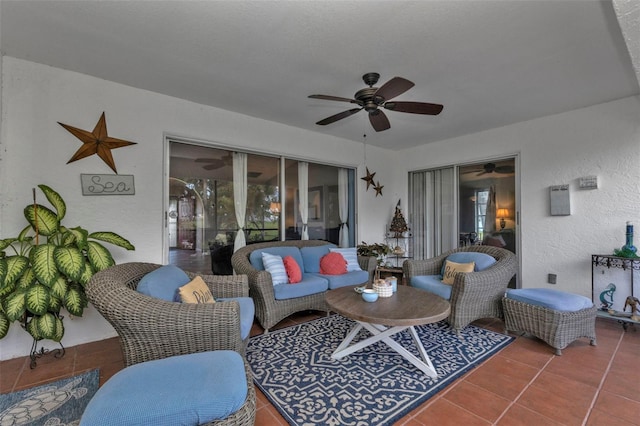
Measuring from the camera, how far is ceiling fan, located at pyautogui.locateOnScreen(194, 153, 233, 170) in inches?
149

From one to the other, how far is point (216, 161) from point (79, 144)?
1.42 m

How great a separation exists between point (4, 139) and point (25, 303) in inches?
59.1

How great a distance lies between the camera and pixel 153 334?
5.55 feet

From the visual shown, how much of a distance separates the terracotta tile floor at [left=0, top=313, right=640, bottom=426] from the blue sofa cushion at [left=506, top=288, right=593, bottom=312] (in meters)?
0.39

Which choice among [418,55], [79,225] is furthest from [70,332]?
[418,55]

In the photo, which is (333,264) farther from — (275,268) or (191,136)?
(191,136)

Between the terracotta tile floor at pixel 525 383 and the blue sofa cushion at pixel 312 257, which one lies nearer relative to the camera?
the terracotta tile floor at pixel 525 383

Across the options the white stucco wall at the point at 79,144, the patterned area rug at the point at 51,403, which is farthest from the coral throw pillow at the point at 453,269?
the patterned area rug at the point at 51,403

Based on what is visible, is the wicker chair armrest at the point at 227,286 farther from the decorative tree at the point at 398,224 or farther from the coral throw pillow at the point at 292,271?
the decorative tree at the point at 398,224

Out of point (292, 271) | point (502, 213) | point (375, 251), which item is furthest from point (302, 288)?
point (502, 213)

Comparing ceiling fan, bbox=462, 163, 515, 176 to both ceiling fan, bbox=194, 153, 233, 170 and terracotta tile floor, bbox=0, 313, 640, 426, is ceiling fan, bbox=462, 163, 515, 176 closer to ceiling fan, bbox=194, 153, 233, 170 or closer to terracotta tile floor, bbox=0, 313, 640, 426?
terracotta tile floor, bbox=0, 313, 640, 426

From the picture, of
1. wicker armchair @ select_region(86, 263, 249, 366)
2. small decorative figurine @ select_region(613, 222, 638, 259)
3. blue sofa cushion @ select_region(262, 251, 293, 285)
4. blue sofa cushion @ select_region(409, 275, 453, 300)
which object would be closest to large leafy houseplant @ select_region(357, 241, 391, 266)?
blue sofa cushion @ select_region(409, 275, 453, 300)

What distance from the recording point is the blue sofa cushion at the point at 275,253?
3445mm

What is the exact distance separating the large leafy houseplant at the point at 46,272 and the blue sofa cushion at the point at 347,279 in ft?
7.40
